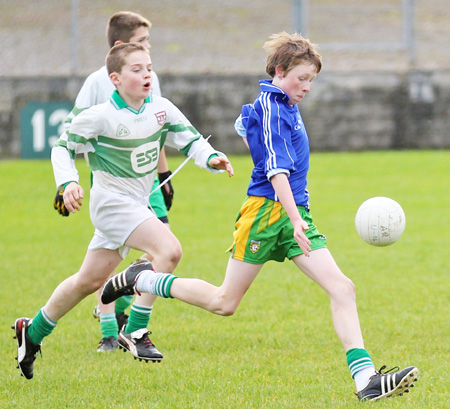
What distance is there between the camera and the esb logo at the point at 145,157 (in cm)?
529

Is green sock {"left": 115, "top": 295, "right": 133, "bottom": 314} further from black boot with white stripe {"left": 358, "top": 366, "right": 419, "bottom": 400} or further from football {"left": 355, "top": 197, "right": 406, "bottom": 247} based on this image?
black boot with white stripe {"left": 358, "top": 366, "right": 419, "bottom": 400}

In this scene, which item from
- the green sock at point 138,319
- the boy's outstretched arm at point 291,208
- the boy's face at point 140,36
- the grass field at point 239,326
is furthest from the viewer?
the boy's face at point 140,36

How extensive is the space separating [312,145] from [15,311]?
1212 cm

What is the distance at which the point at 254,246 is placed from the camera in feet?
16.1

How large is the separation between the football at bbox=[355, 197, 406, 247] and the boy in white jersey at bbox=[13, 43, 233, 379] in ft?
2.83

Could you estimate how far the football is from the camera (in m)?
5.25

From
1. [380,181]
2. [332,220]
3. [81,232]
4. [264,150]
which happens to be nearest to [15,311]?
[264,150]

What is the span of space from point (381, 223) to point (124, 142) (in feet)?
5.16

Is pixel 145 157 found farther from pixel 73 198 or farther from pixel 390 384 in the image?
pixel 390 384

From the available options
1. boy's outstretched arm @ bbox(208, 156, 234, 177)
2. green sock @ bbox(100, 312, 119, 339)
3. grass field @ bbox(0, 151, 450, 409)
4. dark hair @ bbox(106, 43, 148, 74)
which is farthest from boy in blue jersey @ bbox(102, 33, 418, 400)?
green sock @ bbox(100, 312, 119, 339)

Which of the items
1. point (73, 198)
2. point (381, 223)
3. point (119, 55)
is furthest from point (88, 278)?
point (381, 223)

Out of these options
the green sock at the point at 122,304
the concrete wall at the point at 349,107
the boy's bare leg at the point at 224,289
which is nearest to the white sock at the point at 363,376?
the boy's bare leg at the point at 224,289

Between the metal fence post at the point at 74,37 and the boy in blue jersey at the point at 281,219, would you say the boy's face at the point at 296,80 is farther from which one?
the metal fence post at the point at 74,37

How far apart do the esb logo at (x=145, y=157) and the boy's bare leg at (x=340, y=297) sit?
1.17 m
